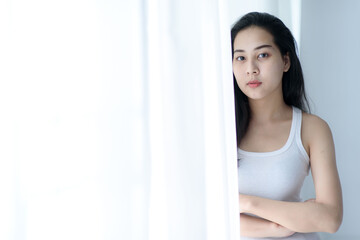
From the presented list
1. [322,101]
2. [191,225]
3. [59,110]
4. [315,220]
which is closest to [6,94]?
[59,110]

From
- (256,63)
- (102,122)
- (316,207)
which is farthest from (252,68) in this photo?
(102,122)

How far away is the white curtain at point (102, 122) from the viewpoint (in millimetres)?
455

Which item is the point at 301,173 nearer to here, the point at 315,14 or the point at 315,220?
the point at 315,220

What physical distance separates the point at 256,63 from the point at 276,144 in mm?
252

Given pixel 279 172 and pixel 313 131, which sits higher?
pixel 313 131

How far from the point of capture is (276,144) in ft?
4.07

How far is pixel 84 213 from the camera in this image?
19.3 inches

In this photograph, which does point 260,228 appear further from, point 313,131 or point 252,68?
point 252,68

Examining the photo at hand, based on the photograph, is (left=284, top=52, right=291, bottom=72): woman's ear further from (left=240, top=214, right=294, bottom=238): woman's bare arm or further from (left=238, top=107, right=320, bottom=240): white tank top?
(left=240, top=214, right=294, bottom=238): woman's bare arm

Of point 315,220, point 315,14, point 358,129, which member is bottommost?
point 315,220

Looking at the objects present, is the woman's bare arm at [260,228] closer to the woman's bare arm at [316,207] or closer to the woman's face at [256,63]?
the woman's bare arm at [316,207]

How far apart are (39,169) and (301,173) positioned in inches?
36.4

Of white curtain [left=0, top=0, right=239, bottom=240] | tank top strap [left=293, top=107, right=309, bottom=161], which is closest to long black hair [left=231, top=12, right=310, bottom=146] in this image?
tank top strap [left=293, top=107, right=309, bottom=161]

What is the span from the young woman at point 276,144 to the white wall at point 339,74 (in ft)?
1.79
